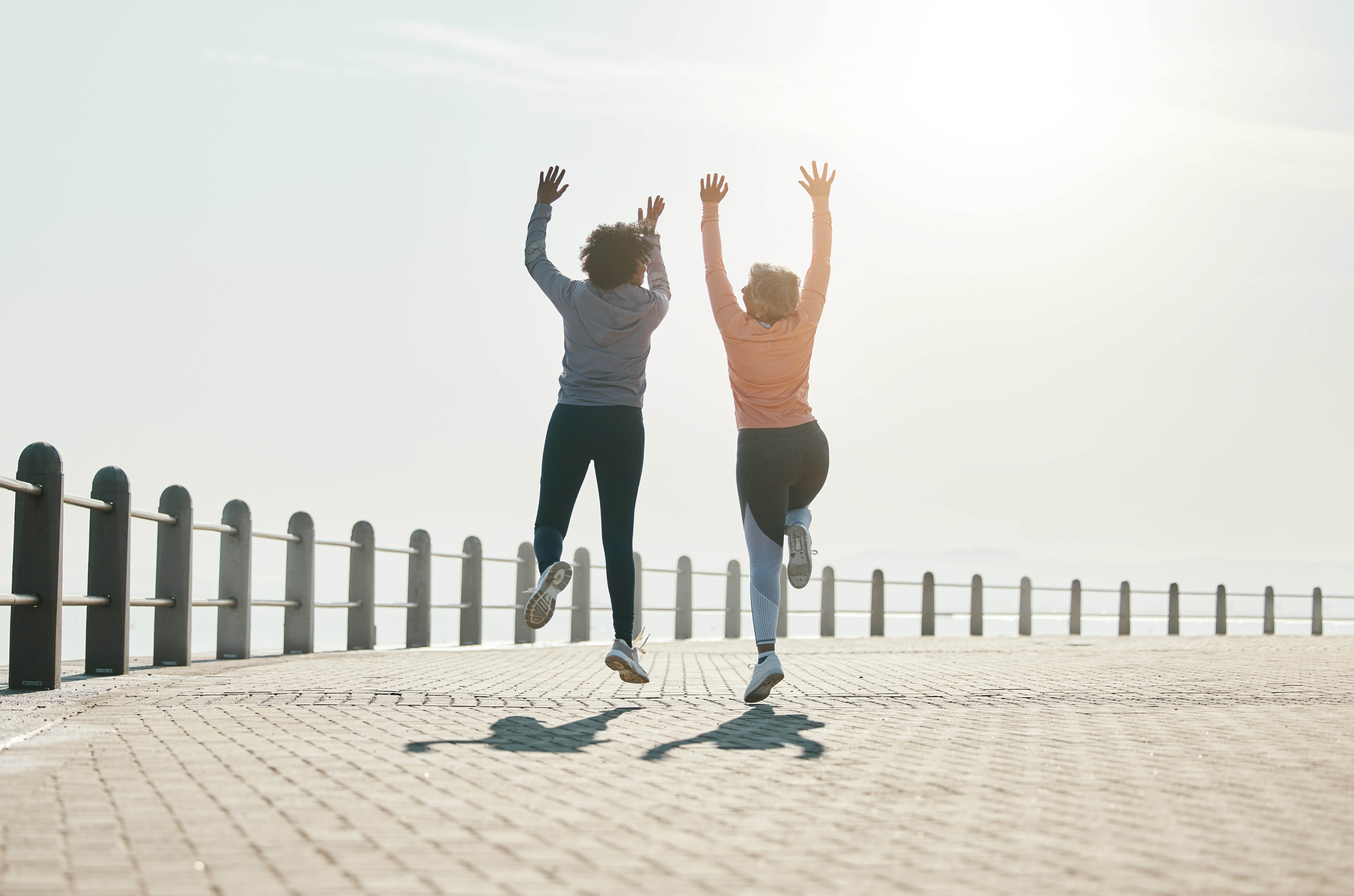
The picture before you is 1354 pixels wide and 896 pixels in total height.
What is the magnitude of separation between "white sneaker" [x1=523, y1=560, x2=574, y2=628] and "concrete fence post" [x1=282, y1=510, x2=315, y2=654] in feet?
22.0

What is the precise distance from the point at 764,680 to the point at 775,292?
1801mm

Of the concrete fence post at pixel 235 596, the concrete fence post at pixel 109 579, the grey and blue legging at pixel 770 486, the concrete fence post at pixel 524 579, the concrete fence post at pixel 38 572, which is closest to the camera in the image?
the grey and blue legging at pixel 770 486

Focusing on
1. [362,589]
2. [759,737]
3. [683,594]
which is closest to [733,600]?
[683,594]

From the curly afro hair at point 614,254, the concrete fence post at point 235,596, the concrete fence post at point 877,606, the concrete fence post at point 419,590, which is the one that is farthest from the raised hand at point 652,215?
the concrete fence post at point 877,606

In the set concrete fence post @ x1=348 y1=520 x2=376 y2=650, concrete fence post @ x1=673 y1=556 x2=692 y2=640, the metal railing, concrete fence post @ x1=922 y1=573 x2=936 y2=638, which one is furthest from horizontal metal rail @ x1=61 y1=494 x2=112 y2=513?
concrete fence post @ x1=922 y1=573 x2=936 y2=638

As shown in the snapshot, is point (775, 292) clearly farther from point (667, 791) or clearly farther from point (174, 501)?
point (174, 501)

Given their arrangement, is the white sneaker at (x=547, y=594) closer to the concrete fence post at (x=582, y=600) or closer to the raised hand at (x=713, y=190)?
the raised hand at (x=713, y=190)

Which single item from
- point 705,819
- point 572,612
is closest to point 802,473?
point 705,819

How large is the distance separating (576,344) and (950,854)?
401 cm

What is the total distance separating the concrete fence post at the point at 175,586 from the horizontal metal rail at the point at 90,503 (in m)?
1.30

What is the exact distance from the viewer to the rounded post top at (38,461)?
7.65 m

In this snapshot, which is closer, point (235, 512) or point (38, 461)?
point (38, 461)

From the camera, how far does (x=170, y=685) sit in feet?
24.9

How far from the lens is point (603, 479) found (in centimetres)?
661
